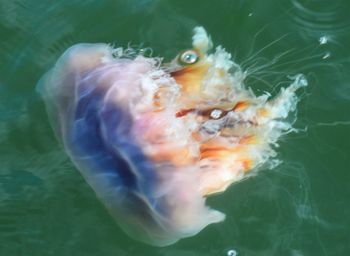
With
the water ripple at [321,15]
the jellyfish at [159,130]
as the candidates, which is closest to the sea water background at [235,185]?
the water ripple at [321,15]

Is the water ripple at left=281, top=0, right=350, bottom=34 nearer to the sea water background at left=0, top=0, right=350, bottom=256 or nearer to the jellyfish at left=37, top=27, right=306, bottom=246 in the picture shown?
the sea water background at left=0, top=0, right=350, bottom=256

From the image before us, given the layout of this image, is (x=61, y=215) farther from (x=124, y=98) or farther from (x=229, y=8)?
(x=229, y=8)

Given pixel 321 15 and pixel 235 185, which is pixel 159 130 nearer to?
pixel 235 185

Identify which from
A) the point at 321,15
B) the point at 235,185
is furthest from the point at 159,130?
the point at 321,15

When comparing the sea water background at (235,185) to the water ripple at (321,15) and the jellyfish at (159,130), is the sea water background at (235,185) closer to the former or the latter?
the water ripple at (321,15)

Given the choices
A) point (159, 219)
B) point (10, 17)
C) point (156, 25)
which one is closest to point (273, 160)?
point (159, 219)

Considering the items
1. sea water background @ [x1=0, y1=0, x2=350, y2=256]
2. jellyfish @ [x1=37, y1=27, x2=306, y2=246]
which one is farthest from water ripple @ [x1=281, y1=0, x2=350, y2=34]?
jellyfish @ [x1=37, y1=27, x2=306, y2=246]
